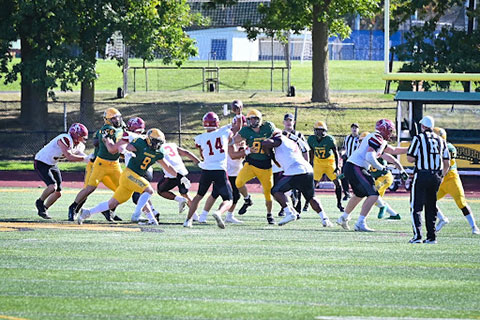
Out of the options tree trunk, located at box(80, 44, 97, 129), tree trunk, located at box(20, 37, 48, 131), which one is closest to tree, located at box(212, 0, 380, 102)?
tree trunk, located at box(80, 44, 97, 129)

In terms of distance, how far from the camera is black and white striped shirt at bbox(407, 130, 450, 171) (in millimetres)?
13508

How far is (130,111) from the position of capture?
120ft

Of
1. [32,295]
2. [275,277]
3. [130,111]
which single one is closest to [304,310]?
[275,277]

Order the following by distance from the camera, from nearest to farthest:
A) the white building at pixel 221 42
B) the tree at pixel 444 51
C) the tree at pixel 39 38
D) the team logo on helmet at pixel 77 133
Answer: the team logo on helmet at pixel 77 133
the tree at pixel 39 38
the tree at pixel 444 51
the white building at pixel 221 42

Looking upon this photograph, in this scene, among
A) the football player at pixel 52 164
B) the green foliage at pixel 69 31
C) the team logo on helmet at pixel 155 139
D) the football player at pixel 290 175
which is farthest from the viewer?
the green foliage at pixel 69 31

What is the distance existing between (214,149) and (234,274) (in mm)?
5046

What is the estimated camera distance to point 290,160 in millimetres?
15398

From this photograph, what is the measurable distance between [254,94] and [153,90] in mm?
5746

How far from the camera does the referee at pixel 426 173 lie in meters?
13.5

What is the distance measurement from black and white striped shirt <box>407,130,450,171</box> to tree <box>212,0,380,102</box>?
21.4 meters

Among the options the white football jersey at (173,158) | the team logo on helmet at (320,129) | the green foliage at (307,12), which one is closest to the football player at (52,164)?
the white football jersey at (173,158)

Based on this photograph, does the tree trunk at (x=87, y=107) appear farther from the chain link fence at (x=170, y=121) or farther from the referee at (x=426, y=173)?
the referee at (x=426, y=173)

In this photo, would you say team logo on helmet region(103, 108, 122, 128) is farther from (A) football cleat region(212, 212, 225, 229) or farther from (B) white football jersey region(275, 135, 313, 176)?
(B) white football jersey region(275, 135, 313, 176)

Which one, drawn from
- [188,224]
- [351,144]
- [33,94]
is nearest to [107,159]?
[188,224]
